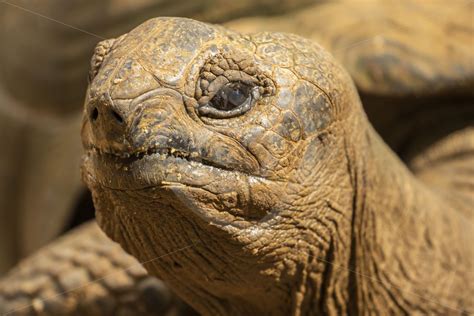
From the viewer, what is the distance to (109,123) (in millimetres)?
1352

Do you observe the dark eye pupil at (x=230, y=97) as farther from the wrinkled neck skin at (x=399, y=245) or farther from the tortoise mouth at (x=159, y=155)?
the wrinkled neck skin at (x=399, y=245)

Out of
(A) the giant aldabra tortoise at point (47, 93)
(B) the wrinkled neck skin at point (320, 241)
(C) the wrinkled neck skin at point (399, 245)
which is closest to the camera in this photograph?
(B) the wrinkled neck skin at point (320, 241)

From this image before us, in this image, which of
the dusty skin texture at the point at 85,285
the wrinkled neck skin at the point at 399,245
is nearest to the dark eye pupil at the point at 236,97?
the wrinkled neck skin at the point at 399,245

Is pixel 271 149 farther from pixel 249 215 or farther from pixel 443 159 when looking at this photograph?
pixel 443 159

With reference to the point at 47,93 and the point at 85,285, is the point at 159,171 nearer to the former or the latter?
the point at 85,285

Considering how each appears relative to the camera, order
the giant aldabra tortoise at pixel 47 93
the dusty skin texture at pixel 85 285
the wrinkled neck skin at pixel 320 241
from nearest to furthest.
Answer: the wrinkled neck skin at pixel 320 241
the dusty skin texture at pixel 85 285
the giant aldabra tortoise at pixel 47 93

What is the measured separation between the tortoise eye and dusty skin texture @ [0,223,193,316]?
36.2 inches

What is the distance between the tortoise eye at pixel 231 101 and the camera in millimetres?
1391

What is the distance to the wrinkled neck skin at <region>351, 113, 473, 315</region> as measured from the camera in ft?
5.39

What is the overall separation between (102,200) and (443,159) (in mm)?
1198

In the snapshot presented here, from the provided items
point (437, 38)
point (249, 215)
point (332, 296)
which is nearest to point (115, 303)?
point (332, 296)

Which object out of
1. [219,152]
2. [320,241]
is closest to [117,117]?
[219,152]

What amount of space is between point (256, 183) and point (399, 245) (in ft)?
1.36

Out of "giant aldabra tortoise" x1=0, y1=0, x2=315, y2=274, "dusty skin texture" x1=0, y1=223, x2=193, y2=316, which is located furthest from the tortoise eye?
"giant aldabra tortoise" x1=0, y1=0, x2=315, y2=274
